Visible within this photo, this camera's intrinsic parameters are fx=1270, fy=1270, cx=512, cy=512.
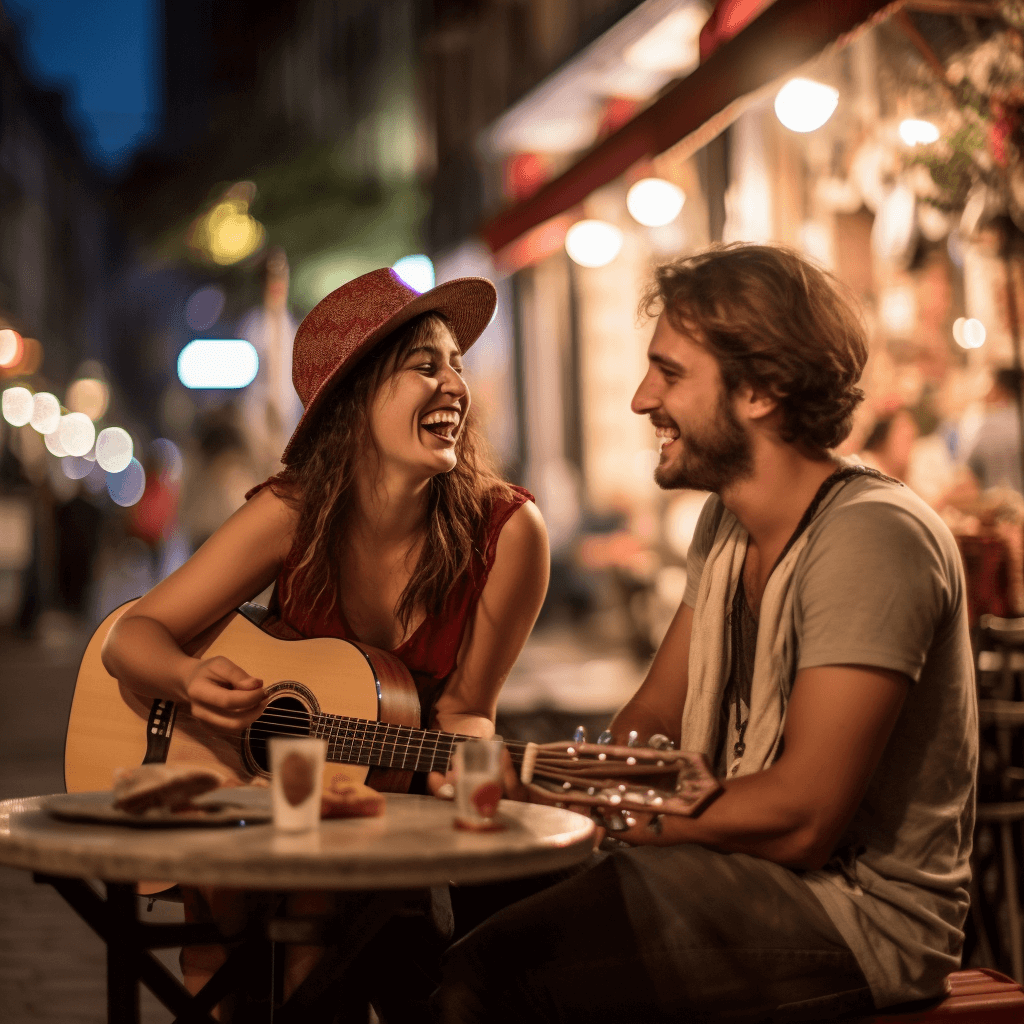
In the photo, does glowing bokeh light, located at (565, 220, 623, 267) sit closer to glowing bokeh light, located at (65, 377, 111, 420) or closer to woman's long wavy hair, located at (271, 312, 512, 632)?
woman's long wavy hair, located at (271, 312, 512, 632)

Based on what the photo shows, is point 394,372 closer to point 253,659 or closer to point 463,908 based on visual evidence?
point 253,659

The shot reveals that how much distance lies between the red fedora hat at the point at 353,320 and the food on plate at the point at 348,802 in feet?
4.12

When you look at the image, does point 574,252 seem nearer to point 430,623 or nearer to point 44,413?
point 430,623

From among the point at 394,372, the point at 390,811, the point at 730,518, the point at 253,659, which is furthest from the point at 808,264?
the point at 253,659

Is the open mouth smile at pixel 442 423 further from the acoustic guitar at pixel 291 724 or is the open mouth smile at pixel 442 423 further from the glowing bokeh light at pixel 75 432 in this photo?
the glowing bokeh light at pixel 75 432

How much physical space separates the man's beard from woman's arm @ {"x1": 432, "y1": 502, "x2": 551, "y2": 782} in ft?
2.33

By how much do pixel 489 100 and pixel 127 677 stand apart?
1662cm

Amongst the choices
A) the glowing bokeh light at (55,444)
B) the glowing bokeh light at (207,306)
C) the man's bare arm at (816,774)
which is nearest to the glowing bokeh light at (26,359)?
the glowing bokeh light at (207,306)

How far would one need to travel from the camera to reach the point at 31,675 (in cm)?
1152

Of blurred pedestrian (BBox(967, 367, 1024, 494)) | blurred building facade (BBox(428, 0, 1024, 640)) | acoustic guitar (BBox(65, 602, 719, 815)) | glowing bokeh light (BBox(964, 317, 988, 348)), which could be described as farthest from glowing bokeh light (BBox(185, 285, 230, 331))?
acoustic guitar (BBox(65, 602, 719, 815))

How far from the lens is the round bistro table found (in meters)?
1.67

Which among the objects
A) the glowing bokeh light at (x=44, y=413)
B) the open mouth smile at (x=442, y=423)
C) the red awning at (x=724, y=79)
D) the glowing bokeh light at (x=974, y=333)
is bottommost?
the open mouth smile at (x=442, y=423)

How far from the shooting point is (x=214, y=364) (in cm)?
1483

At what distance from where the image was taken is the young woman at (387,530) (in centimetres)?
304
